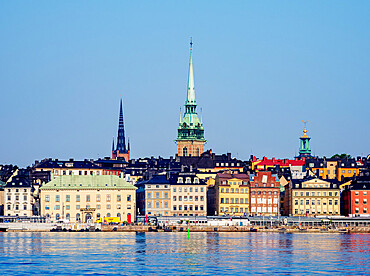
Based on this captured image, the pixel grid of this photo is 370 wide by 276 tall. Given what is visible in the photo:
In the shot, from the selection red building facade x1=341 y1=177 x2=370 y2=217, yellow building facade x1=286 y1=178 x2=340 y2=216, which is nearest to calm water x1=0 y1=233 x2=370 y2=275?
yellow building facade x1=286 y1=178 x2=340 y2=216

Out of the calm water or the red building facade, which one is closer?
the calm water

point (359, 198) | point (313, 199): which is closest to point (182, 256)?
point (313, 199)

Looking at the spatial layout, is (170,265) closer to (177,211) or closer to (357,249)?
(357,249)

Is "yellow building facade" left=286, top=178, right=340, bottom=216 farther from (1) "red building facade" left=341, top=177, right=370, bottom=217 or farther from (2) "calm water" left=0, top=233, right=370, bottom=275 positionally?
(2) "calm water" left=0, top=233, right=370, bottom=275

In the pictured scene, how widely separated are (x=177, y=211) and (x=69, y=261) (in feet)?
244

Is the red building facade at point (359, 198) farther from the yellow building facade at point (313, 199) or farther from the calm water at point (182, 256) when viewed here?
the calm water at point (182, 256)

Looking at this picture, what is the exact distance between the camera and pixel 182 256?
308 feet

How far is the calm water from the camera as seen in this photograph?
270ft

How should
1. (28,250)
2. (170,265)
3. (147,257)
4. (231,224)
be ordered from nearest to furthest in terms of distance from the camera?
(170,265)
(147,257)
(28,250)
(231,224)

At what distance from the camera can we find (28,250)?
9994 centimetres

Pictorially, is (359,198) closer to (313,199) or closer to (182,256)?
(313,199)

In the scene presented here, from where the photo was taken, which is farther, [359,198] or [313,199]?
[359,198]

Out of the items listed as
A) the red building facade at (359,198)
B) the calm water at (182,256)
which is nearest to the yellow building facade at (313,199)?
the red building facade at (359,198)

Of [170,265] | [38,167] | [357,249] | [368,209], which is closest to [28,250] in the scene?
[170,265]
